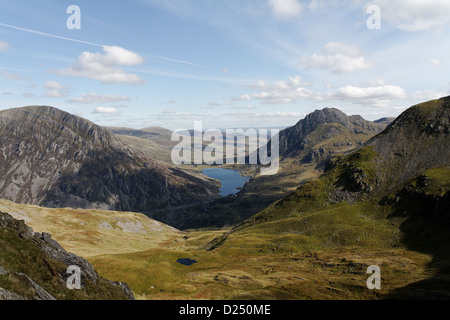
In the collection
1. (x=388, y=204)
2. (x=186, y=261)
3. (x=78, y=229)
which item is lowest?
(x=78, y=229)

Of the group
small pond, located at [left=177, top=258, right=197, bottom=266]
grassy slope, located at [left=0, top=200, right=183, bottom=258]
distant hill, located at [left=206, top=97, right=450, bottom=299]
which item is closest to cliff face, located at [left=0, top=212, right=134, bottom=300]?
small pond, located at [left=177, top=258, right=197, bottom=266]

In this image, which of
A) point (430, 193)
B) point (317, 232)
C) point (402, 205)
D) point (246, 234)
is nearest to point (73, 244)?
point (246, 234)

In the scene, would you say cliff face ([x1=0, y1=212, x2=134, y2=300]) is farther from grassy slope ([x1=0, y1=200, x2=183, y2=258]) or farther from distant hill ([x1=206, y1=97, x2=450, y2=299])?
grassy slope ([x1=0, y1=200, x2=183, y2=258])

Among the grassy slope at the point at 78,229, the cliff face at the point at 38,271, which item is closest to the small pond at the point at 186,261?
the grassy slope at the point at 78,229


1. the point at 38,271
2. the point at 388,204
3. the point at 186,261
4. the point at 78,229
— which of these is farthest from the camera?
the point at 78,229

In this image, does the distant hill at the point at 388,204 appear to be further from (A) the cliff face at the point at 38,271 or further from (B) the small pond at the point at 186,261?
(A) the cliff face at the point at 38,271

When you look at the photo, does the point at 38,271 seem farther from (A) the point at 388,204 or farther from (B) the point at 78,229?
(B) the point at 78,229

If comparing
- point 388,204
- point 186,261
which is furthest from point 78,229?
point 388,204

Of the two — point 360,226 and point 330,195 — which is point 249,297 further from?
point 330,195
